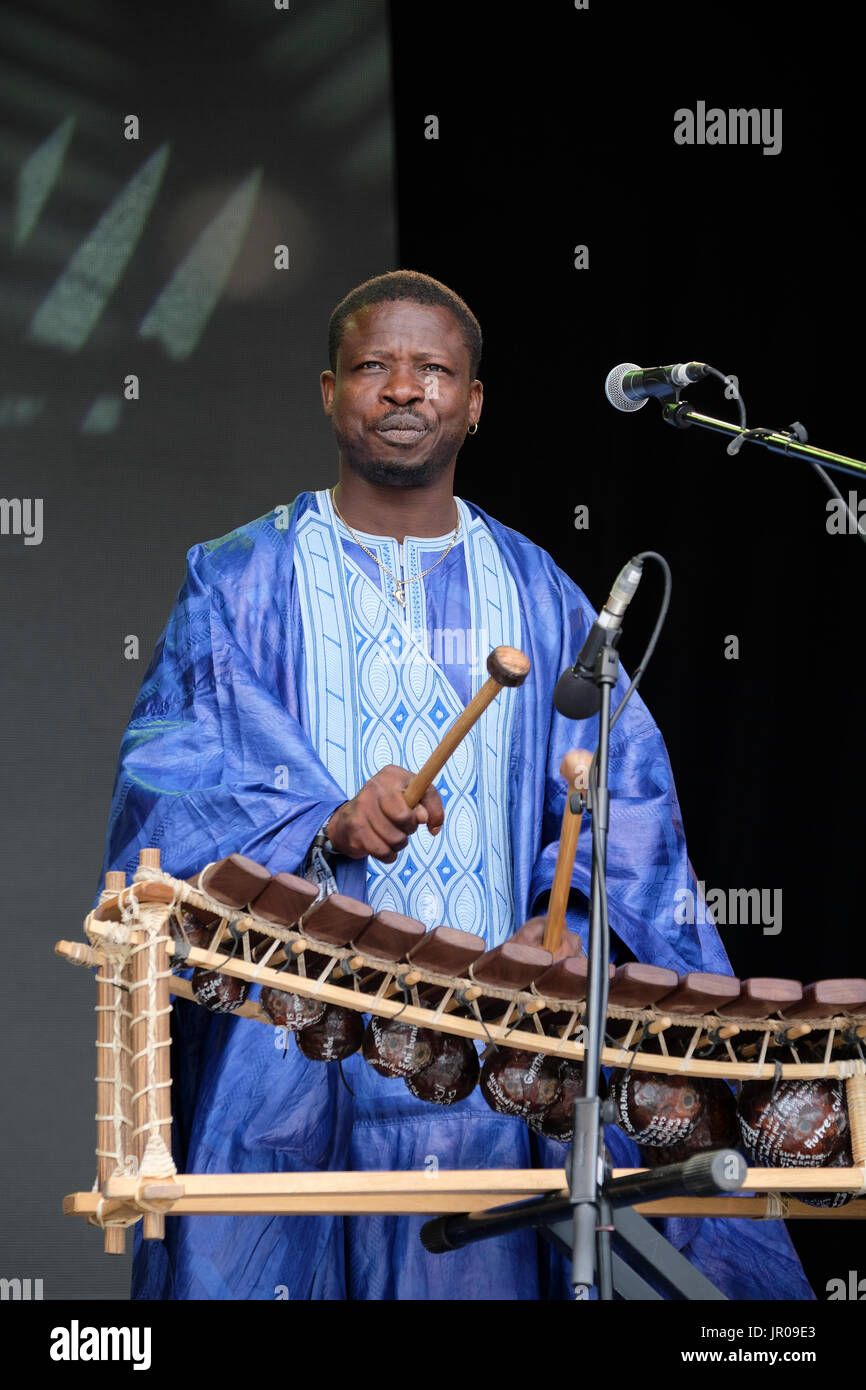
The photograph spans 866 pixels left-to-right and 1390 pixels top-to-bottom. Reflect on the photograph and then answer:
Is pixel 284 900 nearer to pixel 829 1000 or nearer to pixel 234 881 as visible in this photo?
pixel 234 881

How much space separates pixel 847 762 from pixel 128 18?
3030mm

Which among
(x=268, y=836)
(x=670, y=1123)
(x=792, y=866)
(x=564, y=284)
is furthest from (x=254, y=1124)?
(x=564, y=284)

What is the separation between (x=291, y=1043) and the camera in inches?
169

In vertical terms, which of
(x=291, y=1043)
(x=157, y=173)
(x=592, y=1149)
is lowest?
(x=592, y=1149)

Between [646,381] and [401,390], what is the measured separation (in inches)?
45.7

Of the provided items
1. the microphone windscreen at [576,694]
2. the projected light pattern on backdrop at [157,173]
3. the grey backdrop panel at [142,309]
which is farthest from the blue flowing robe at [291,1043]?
the projected light pattern on backdrop at [157,173]

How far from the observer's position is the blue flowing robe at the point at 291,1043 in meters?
4.16

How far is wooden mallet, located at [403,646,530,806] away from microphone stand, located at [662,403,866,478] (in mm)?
556

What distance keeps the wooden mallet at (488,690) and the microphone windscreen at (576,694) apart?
21 cm

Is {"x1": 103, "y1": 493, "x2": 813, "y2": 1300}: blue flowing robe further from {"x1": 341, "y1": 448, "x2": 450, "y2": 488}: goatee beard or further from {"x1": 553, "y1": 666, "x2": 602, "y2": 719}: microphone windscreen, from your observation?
{"x1": 553, "y1": 666, "x2": 602, "y2": 719}: microphone windscreen

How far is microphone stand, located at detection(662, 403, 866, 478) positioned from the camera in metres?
3.51

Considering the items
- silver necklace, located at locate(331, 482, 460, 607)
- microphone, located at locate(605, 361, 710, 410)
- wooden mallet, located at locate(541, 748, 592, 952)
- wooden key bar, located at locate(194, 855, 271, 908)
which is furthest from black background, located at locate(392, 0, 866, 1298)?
wooden key bar, located at locate(194, 855, 271, 908)

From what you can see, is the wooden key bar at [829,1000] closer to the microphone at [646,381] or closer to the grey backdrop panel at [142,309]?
the microphone at [646,381]

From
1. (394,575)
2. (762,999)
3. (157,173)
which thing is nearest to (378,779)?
(762,999)
